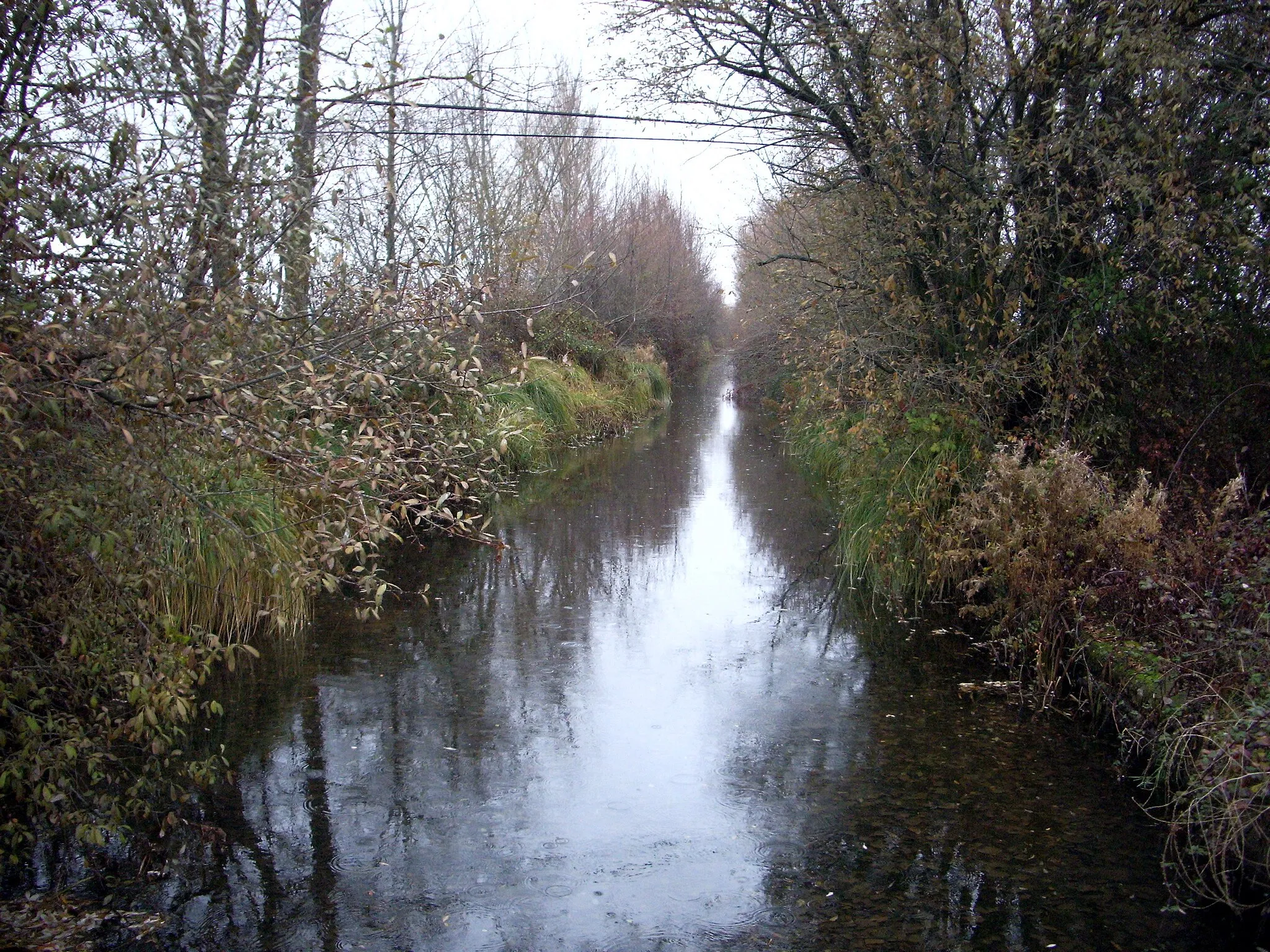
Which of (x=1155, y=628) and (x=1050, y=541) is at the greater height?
(x=1050, y=541)

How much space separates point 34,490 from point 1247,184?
817cm

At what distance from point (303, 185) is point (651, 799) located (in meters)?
3.50

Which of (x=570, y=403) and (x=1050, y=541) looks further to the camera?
(x=570, y=403)

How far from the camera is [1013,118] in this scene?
29.6 feet

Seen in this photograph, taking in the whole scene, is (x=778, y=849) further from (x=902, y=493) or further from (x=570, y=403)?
(x=570, y=403)

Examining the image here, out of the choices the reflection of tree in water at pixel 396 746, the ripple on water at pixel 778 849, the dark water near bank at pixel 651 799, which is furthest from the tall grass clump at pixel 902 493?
the ripple on water at pixel 778 849

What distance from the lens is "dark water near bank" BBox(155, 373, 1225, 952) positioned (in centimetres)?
430

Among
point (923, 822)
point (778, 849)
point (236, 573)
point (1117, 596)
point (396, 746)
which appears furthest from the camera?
point (236, 573)

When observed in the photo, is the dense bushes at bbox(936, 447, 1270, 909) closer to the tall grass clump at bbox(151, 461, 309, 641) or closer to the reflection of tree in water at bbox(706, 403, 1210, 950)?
the reflection of tree in water at bbox(706, 403, 1210, 950)

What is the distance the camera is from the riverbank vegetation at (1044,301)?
659 centimetres

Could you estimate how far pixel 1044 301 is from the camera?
900cm

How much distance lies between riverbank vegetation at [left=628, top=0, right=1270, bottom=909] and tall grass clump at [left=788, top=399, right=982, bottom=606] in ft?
0.11

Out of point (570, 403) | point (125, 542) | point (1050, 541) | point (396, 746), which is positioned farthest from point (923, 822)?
point (570, 403)

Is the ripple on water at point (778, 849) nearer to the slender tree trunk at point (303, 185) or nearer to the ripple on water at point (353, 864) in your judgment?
the ripple on water at point (353, 864)
